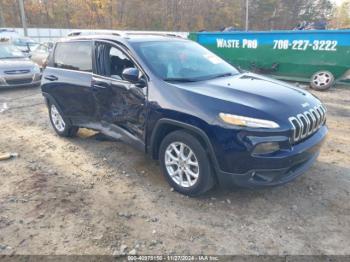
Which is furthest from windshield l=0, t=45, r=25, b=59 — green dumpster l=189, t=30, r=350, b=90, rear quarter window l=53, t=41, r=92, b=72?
green dumpster l=189, t=30, r=350, b=90

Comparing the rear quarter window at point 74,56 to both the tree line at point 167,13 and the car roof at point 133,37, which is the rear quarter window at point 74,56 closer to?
the car roof at point 133,37

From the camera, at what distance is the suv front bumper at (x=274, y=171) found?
9.87 feet

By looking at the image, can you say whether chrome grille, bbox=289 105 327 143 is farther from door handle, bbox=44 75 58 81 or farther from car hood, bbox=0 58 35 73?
car hood, bbox=0 58 35 73

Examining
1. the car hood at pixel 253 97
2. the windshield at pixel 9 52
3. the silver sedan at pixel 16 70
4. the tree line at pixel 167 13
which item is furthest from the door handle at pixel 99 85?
the tree line at pixel 167 13

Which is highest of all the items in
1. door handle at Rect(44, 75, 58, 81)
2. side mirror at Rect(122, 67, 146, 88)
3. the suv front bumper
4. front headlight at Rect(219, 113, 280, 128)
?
side mirror at Rect(122, 67, 146, 88)

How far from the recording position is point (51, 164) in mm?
4539

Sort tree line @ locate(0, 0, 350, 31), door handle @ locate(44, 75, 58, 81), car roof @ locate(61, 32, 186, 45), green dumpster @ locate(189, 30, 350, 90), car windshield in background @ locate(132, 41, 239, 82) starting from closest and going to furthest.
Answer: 1. car windshield in background @ locate(132, 41, 239, 82)
2. car roof @ locate(61, 32, 186, 45)
3. door handle @ locate(44, 75, 58, 81)
4. green dumpster @ locate(189, 30, 350, 90)
5. tree line @ locate(0, 0, 350, 31)

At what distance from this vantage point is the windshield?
10.7m

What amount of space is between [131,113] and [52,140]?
234cm

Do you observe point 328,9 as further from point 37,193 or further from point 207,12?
point 37,193

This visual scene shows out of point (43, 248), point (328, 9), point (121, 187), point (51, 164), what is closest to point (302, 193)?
point (121, 187)

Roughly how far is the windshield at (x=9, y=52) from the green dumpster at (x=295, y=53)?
7.14 meters

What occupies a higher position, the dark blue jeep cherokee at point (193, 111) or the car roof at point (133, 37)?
the car roof at point (133, 37)

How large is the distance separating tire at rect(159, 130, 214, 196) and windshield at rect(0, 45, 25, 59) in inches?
368
